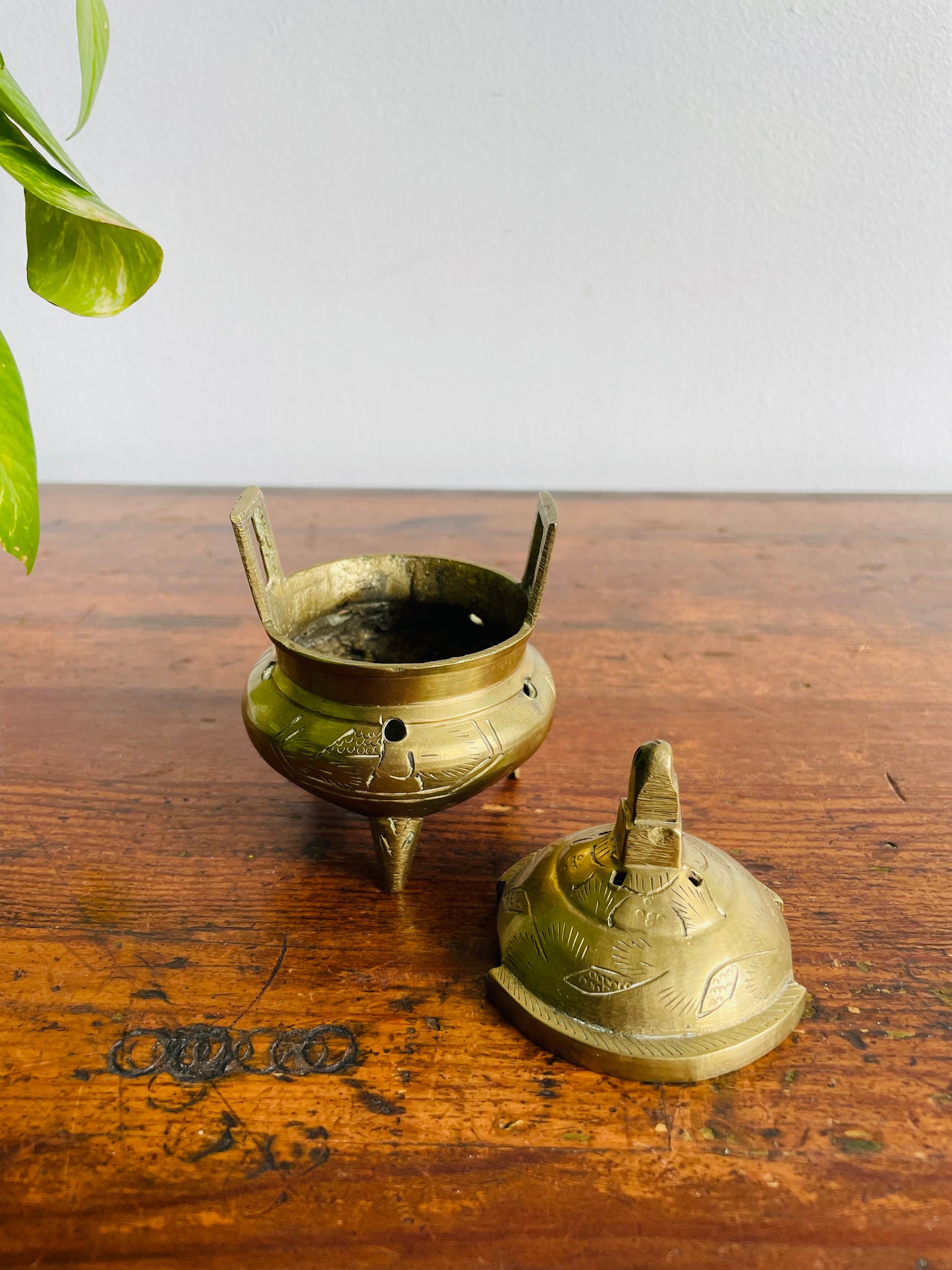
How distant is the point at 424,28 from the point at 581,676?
4.15ft

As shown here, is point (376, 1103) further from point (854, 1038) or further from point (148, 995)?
point (854, 1038)

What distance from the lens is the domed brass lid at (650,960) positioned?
2.23 feet

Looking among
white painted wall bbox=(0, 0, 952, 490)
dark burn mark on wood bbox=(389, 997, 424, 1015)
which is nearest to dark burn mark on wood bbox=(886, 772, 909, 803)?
dark burn mark on wood bbox=(389, 997, 424, 1015)

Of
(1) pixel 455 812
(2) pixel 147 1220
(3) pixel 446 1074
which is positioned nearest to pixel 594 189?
(1) pixel 455 812

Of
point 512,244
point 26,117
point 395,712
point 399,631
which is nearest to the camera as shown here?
point 26,117

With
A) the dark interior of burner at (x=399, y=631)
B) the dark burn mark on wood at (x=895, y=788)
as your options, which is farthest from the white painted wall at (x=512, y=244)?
the dark burn mark on wood at (x=895, y=788)

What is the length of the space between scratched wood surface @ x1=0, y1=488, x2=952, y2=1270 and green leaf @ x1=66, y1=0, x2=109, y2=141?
0.61m

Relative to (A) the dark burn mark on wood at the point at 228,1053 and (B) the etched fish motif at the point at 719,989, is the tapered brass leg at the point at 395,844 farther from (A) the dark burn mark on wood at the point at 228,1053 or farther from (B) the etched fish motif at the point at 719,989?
(B) the etched fish motif at the point at 719,989

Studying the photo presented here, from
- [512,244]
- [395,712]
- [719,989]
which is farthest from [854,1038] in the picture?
[512,244]

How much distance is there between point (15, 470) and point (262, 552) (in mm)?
368

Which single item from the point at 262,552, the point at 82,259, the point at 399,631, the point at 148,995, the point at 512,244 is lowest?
the point at 148,995

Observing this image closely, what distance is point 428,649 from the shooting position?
1.06 metres

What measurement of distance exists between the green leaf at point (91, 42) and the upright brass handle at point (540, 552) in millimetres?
467

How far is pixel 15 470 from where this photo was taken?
0.58 m
